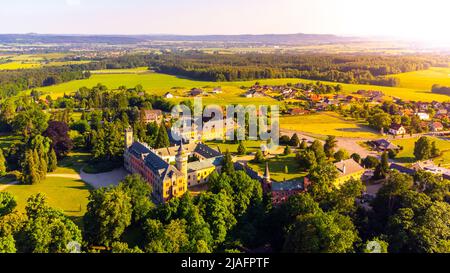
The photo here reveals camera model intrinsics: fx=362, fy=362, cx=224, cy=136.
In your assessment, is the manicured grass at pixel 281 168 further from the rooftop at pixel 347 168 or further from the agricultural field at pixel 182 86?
the agricultural field at pixel 182 86

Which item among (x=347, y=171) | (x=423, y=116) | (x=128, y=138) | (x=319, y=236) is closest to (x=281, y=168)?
(x=347, y=171)

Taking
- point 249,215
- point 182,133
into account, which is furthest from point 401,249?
point 182,133

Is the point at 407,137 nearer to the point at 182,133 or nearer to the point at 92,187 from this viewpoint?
the point at 182,133

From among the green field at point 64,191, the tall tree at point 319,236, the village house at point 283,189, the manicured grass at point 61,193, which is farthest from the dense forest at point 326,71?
the tall tree at point 319,236

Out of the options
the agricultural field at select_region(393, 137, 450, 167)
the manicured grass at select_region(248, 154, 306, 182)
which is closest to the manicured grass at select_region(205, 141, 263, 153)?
the manicured grass at select_region(248, 154, 306, 182)

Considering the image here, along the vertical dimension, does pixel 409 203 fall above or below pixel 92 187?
above

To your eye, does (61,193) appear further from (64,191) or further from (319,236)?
(319,236)
